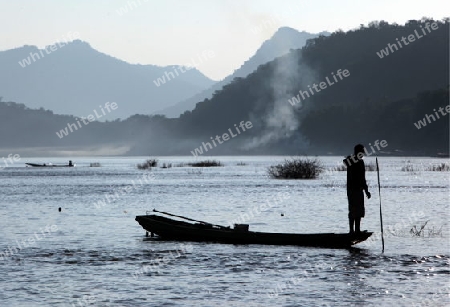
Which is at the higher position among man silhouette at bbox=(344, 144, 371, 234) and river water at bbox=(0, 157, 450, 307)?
man silhouette at bbox=(344, 144, 371, 234)

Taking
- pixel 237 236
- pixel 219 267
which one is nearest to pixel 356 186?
pixel 237 236

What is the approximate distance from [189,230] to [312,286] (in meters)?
11.3

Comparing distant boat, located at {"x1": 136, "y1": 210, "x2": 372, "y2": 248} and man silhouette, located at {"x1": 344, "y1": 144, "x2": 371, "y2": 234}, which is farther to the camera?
distant boat, located at {"x1": 136, "y1": 210, "x2": 372, "y2": 248}

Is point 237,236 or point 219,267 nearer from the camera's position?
point 219,267

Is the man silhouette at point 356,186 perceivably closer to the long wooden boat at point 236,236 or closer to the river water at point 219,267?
the long wooden boat at point 236,236

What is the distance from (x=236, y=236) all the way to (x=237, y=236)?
0.14ft

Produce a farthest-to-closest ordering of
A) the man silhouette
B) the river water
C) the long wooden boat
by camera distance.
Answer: the long wooden boat → the man silhouette → the river water

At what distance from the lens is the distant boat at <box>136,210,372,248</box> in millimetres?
29312

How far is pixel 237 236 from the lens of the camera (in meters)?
31.1

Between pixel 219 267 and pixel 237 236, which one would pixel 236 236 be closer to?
pixel 237 236

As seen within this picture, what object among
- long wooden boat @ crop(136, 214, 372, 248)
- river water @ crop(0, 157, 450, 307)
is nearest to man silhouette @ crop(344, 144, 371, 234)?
long wooden boat @ crop(136, 214, 372, 248)

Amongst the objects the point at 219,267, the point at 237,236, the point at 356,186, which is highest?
the point at 356,186

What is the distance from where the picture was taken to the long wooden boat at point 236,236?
29.3 meters

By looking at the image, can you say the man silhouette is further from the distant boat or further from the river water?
the river water
